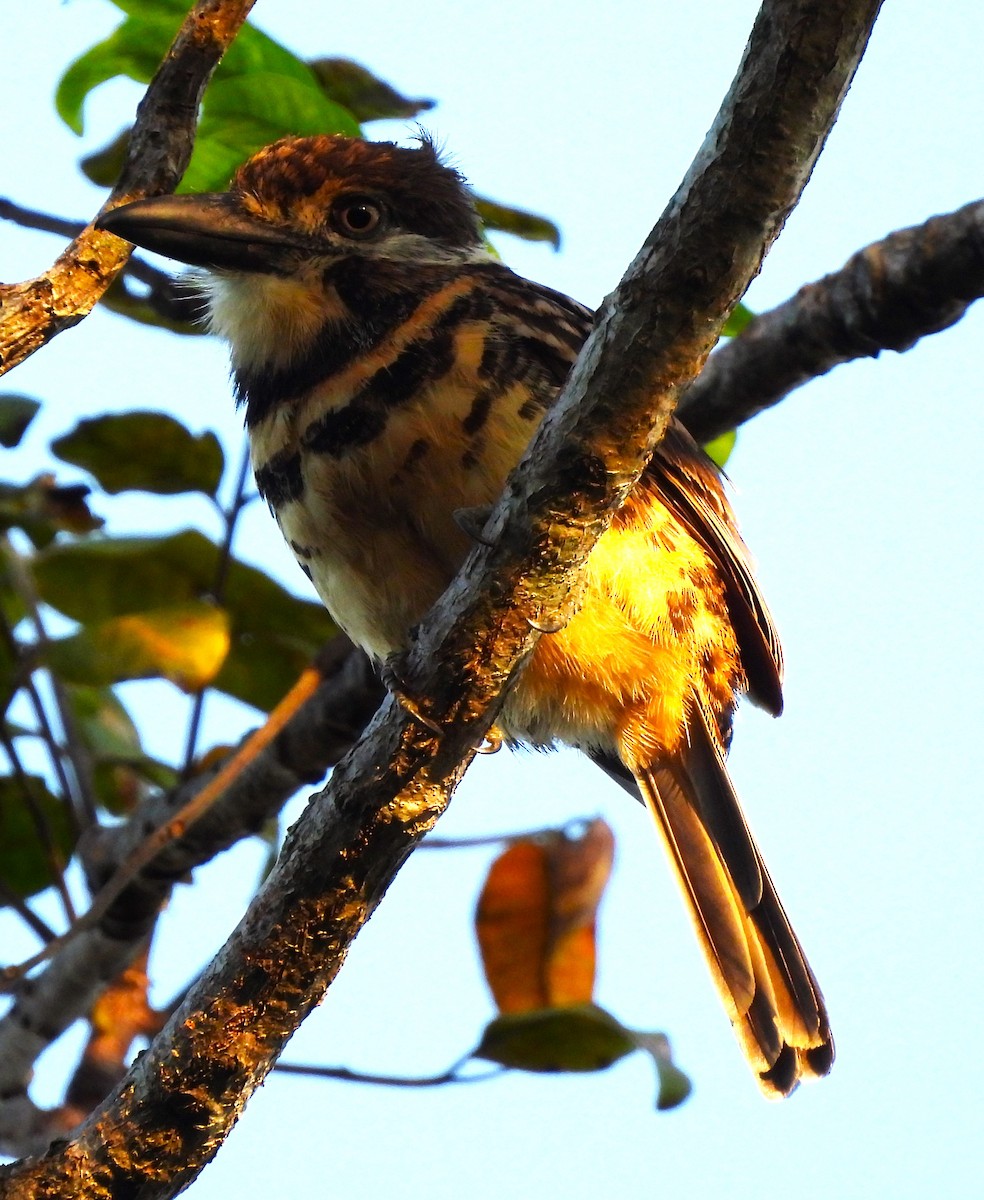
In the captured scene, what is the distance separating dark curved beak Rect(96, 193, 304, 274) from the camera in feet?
7.55

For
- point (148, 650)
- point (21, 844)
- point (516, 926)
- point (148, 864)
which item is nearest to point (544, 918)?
point (516, 926)

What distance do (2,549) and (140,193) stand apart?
4.08 ft

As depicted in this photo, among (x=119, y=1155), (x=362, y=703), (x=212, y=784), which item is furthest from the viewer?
(x=362, y=703)

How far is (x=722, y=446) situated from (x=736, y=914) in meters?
1.11

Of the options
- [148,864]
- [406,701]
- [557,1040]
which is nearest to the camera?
[406,701]

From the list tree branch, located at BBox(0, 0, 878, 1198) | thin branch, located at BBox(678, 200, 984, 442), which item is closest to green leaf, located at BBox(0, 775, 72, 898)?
tree branch, located at BBox(0, 0, 878, 1198)

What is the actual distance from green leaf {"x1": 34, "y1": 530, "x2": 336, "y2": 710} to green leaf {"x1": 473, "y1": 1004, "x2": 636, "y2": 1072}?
3.24 feet

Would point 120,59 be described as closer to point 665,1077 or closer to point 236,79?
point 236,79

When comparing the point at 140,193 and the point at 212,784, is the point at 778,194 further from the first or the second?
the point at 212,784

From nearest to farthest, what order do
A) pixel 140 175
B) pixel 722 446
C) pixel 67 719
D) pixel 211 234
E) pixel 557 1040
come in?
1. pixel 140 175
2. pixel 211 234
3. pixel 557 1040
4. pixel 67 719
5. pixel 722 446

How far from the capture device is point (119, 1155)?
1.98 m

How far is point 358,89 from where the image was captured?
3287mm

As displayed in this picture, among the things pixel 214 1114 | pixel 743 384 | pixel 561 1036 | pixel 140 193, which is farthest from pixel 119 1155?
pixel 743 384

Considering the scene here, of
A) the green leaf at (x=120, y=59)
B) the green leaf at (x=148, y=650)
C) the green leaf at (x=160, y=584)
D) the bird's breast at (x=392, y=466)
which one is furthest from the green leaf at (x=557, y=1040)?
the green leaf at (x=120, y=59)
